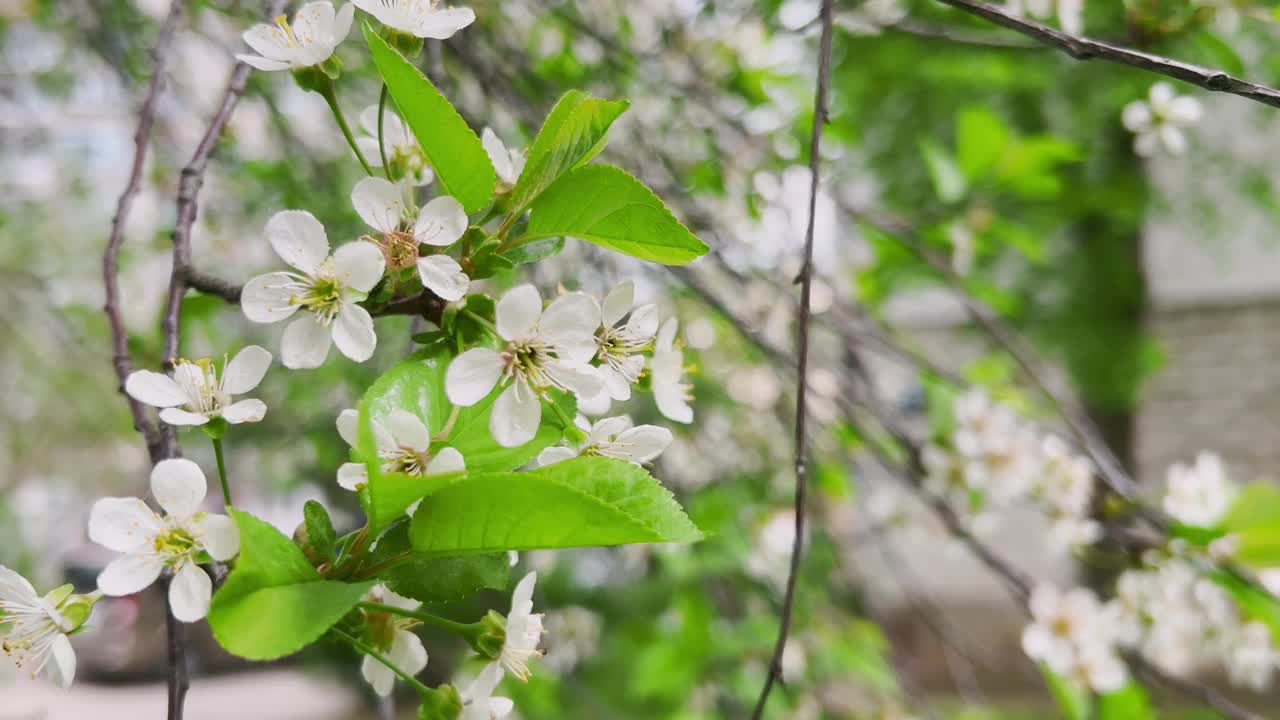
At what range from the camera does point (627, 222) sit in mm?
377

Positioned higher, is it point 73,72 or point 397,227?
point 397,227

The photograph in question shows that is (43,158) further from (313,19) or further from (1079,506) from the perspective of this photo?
(1079,506)

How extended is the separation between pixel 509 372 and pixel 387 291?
2.7 inches

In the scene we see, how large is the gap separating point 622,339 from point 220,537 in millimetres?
A: 195

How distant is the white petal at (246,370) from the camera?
0.38 metres

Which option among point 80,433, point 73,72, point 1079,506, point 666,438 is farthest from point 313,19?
point 80,433

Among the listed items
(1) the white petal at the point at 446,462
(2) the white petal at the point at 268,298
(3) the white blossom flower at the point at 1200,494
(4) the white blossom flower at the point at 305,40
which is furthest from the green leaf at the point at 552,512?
(3) the white blossom flower at the point at 1200,494

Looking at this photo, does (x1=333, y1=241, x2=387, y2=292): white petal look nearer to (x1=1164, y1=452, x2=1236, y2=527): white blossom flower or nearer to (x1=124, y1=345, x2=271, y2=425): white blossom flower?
(x1=124, y1=345, x2=271, y2=425): white blossom flower

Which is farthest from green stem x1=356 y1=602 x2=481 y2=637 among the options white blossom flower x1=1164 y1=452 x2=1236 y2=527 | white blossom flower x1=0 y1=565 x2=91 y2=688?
white blossom flower x1=1164 y1=452 x2=1236 y2=527

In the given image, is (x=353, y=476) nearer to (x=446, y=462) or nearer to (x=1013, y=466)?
(x=446, y=462)

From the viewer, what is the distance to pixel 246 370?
39 cm

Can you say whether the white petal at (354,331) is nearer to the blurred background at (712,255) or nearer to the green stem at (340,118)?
the green stem at (340,118)

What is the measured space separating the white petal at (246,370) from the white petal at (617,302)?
0.14 metres

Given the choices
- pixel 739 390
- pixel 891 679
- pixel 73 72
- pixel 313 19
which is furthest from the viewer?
pixel 739 390
